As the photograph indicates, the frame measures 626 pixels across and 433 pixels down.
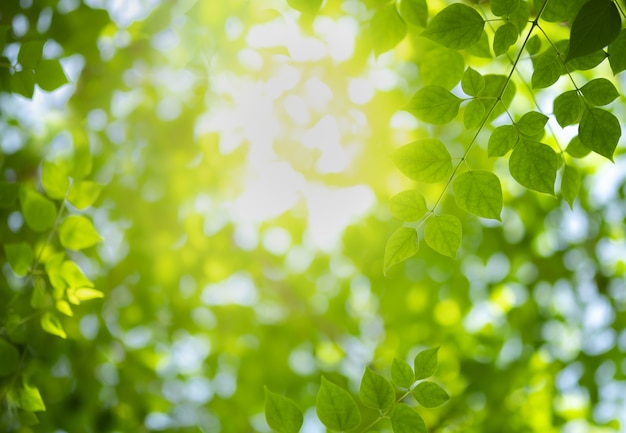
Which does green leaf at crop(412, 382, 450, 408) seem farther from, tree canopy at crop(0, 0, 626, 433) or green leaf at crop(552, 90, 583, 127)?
tree canopy at crop(0, 0, 626, 433)

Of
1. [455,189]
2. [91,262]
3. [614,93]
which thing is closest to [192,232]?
[91,262]

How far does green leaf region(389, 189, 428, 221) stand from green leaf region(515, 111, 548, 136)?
0.76 ft

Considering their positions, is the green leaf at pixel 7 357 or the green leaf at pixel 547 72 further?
the green leaf at pixel 7 357

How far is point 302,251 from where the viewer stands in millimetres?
3596

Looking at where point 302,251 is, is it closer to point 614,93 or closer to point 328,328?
point 328,328

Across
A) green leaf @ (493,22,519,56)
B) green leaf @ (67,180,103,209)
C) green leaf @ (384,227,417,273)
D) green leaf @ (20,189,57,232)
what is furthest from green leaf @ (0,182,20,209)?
green leaf @ (493,22,519,56)

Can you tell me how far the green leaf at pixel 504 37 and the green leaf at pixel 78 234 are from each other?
1088mm

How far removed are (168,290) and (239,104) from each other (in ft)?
4.09

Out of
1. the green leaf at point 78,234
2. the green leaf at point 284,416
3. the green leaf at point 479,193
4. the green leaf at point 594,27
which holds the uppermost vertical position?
the green leaf at point 594,27

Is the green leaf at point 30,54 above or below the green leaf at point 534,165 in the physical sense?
below

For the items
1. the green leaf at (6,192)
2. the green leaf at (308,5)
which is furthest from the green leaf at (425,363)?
the green leaf at (6,192)

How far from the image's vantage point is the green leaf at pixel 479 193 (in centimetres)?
100

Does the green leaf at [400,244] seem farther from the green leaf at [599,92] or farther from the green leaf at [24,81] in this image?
the green leaf at [24,81]

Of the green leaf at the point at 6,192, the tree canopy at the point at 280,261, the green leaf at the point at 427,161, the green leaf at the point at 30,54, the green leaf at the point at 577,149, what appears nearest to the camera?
the green leaf at the point at 427,161
